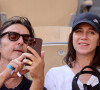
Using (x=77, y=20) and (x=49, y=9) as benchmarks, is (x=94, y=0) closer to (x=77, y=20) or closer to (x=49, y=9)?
(x=49, y=9)

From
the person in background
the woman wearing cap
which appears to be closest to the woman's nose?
the woman wearing cap

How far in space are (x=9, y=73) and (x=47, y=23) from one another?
2386 millimetres

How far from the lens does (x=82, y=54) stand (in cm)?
158

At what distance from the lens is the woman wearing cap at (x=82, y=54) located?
4.99 ft

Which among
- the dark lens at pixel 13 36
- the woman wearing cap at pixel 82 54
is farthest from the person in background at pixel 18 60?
the woman wearing cap at pixel 82 54

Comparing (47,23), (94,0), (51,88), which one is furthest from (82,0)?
(51,88)

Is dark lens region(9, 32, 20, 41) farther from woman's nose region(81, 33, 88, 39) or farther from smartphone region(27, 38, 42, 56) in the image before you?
woman's nose region(81, 33, 88, 39)

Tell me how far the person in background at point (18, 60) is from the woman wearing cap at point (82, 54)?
213mm

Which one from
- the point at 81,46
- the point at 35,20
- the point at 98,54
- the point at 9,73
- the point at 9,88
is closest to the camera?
the point at 9,73

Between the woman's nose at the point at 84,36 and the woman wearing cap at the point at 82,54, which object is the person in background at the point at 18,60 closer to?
the woman wearing cap at the point at 82,54

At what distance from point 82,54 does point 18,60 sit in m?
0.61

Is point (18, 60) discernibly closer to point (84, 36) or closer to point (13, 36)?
point (13, 36)

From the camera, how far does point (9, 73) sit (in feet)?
3.87

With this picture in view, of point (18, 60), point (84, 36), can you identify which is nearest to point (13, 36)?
point (18, 60)
